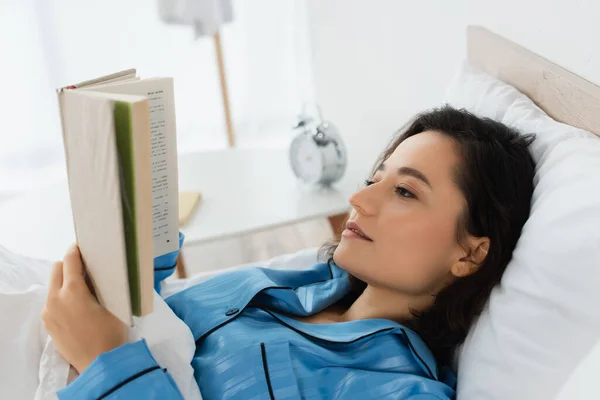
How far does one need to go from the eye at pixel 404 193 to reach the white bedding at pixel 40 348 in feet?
1.32

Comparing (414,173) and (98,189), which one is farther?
(414,173)

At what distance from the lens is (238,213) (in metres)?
1.62

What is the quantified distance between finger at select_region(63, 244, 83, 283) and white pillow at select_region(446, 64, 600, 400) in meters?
0.56

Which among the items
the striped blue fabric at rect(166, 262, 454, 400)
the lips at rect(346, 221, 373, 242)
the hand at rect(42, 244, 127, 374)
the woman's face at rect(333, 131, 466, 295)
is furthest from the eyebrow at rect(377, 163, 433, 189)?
the hand at rect(42, 244, 127, 374)

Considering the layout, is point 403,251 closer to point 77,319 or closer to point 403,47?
point 77,319

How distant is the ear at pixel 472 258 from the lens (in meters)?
1.00

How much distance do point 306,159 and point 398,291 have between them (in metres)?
0.72

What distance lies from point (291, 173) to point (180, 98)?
1325mm

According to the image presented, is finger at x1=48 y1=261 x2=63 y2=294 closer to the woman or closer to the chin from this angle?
the woman

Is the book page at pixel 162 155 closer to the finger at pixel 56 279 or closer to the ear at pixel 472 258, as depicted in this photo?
the finger at pixel 56 279

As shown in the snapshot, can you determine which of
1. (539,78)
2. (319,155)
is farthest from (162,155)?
(319,155)

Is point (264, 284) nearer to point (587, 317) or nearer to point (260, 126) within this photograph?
point (587, 317)

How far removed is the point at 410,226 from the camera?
99cm

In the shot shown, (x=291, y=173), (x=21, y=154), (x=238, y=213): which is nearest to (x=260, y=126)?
(x=21, y=154)
